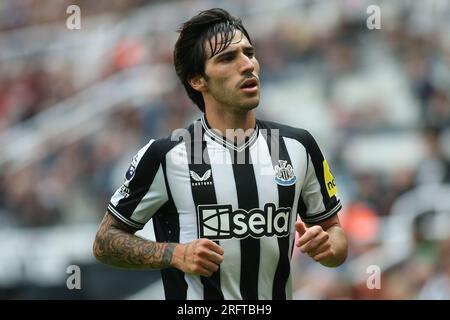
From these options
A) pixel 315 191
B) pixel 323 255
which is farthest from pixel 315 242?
pixel 315 191

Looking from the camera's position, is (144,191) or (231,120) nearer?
(144,191)

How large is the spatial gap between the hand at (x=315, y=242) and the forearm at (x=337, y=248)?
0.14 meters

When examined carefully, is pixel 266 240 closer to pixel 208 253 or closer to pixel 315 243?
pixel 315 243

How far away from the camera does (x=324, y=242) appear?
4328mm

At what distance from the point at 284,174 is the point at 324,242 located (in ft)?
1.47

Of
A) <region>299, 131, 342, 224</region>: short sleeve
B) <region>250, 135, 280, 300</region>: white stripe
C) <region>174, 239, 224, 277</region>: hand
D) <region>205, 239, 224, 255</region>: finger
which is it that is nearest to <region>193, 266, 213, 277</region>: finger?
<region>174, 239, 224, 277</region>: hand

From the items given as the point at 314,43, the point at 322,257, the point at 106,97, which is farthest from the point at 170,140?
the point at 106,97

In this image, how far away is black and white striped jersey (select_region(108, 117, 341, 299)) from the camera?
4.50m

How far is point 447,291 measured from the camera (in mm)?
7930

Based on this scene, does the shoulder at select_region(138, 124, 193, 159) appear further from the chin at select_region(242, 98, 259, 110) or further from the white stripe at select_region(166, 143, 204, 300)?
the chin at select_region(242, 98, 259, 110)

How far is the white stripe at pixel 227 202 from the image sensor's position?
4.48m

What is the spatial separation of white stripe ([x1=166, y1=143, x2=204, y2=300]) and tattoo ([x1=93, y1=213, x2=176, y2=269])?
15 centimetres

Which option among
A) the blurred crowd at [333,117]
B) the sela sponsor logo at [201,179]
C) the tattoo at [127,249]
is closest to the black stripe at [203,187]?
the sela sponsor logo at [201,179]
